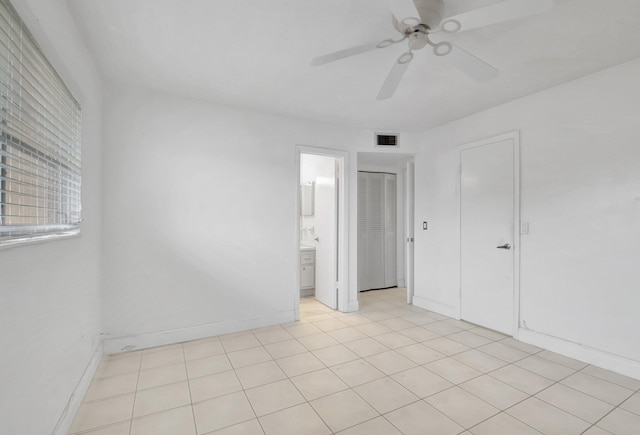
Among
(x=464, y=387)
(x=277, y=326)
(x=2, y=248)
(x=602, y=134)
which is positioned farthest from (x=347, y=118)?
(x=2, y=248)

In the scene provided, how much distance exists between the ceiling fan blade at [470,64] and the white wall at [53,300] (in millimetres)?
2111

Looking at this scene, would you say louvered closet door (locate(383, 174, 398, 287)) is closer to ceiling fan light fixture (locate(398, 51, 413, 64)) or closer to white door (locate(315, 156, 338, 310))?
white door (locate(315, 156, 338, 310))

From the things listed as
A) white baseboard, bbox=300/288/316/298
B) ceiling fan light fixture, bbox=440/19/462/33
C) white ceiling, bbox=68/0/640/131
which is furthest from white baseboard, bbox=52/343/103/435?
ceiling fan light fixture, bbox=440/19/462/33

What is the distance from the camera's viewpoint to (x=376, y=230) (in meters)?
5.37

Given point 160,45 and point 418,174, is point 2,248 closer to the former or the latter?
point 160,45

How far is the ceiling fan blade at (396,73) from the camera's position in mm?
1843

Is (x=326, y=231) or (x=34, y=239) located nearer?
(x=34, y=239)

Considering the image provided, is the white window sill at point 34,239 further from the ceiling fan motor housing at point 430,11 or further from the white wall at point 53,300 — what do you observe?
the ceiling fan motor housing at point 430,11

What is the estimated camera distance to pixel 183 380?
92.4 inches

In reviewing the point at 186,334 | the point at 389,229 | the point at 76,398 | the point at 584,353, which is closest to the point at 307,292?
the point at 389,229

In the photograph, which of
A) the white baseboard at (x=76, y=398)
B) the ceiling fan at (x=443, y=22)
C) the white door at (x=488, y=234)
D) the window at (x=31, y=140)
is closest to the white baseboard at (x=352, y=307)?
the white door at (x=488, y=234)

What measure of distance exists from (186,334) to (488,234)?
3.47 metres

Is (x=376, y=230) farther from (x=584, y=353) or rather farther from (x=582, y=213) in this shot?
(x=584, y=353)

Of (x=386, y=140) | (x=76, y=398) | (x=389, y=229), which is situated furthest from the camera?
(x=389, y=229)
